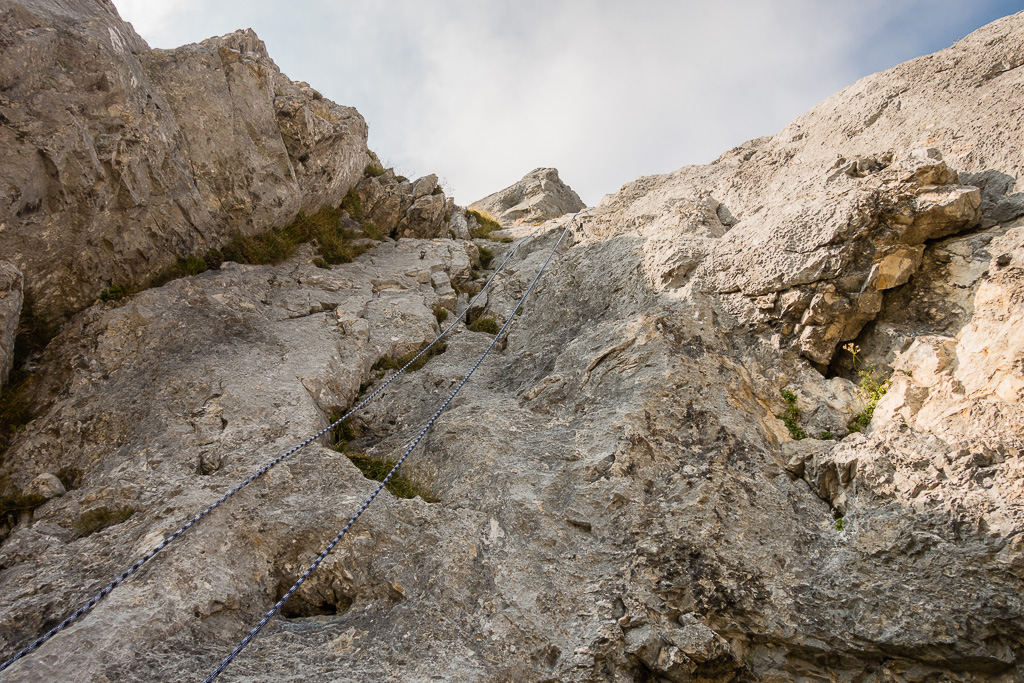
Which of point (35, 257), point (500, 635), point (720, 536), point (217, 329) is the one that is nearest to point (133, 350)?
point (217, 329)

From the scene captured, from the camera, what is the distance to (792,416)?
7441 millimetres

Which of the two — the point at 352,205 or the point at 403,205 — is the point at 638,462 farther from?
the point at 403,205

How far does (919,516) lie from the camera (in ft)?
18.2

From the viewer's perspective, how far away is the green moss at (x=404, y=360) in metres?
10.5

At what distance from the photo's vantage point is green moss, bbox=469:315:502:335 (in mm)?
11977

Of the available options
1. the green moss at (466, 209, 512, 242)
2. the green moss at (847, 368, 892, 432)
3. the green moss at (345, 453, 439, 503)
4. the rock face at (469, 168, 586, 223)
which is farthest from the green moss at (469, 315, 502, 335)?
the rock face at (469, 168, 586, 223)

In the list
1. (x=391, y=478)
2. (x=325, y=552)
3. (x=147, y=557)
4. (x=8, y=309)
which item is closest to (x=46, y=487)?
(x=147, y=557)

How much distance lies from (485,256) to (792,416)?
34.0ft

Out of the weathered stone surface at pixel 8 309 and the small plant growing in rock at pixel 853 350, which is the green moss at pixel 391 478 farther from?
the small plant growing in rock at pixel 853 350

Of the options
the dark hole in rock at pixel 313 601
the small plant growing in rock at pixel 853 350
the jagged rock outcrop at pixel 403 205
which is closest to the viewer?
the dark hole in rock at pixel 313 601

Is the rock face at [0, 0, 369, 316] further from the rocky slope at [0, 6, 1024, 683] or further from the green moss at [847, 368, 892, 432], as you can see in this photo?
the green moss at [847, 368, 892, 432]

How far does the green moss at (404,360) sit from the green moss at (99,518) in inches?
182

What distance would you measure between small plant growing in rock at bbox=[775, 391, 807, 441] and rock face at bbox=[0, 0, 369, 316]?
10.2 m

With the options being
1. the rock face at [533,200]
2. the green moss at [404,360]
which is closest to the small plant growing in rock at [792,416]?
the green moss at [404,360]
